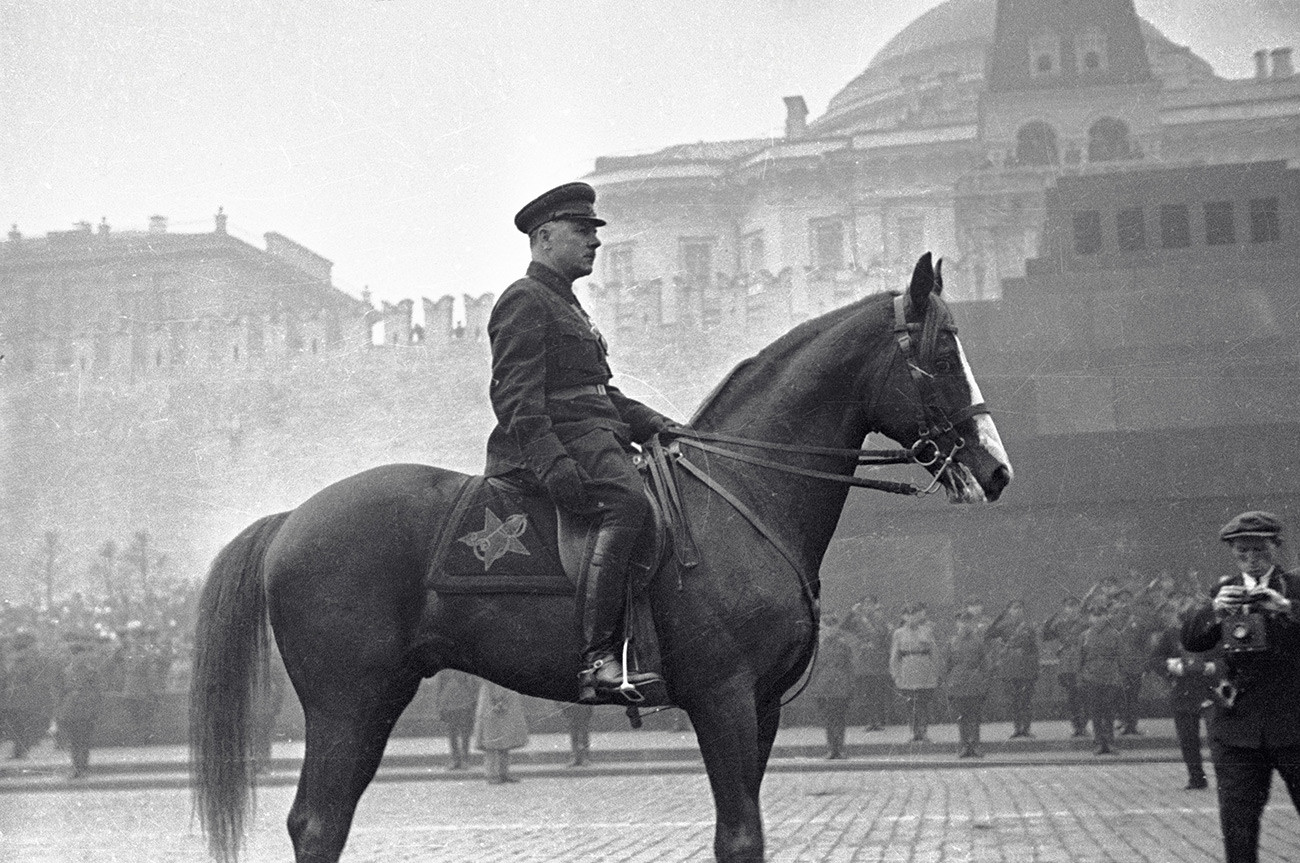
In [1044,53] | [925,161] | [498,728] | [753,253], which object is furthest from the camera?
[753,253]

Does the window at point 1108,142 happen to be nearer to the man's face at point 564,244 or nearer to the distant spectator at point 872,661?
the distant spectator at point 872,661

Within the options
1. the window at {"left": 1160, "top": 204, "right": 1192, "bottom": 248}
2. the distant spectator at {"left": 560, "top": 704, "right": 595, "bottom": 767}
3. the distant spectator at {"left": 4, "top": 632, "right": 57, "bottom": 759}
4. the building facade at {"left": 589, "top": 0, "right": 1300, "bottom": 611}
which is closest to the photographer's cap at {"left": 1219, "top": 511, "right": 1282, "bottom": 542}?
the distant spectator at {"left": 560, "top": 704, "right": 595, "bottom": 767}

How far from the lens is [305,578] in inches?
157

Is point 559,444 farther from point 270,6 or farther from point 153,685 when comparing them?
point 153,685

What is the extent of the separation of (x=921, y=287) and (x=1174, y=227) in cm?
1209

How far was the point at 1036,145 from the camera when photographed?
17688mm

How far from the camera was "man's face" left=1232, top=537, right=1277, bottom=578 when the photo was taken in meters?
4.54

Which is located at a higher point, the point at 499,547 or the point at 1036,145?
the point at 1036,145

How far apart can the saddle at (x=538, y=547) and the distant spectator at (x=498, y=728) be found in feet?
22.6

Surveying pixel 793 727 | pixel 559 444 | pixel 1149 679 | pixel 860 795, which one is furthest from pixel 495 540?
pixel 793 727

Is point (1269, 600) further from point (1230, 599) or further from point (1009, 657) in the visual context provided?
point (1009, 657)

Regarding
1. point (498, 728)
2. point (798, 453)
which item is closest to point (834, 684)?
point (498, 728)

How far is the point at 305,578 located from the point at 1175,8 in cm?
1175

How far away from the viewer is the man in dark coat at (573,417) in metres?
3.73
